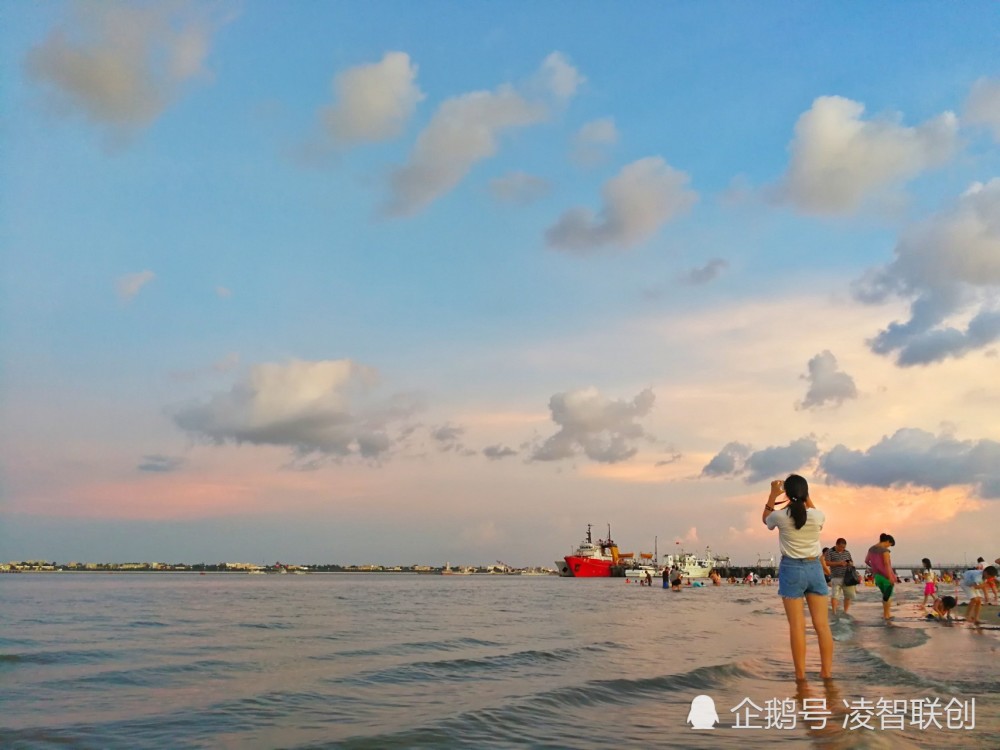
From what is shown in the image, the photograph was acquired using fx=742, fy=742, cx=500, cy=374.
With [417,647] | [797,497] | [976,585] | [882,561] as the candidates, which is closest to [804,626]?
[797,497]

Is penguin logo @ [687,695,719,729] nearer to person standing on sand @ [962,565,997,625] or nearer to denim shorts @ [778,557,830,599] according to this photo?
denim shorts @ [778,557,830,599]

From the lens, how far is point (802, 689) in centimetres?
849

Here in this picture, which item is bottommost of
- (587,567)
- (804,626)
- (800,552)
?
(587,567)

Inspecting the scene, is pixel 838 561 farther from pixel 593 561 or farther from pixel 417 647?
pixel 593 561

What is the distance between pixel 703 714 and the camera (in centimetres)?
812

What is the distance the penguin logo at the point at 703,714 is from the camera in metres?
7.61

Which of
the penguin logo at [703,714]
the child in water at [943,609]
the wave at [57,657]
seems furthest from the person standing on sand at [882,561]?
the wave at [57,657]

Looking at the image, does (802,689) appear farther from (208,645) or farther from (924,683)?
(208,645)

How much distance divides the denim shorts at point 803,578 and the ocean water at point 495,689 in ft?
3.68

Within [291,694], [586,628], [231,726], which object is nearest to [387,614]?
[586,628]

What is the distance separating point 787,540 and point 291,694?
22.1ft

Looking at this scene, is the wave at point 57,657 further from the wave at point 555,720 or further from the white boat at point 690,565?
the white boat at point 690,565

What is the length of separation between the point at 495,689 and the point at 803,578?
4599 millimetres

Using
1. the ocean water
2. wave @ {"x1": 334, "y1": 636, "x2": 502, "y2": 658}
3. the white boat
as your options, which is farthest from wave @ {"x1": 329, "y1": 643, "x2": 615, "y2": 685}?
the white boat
